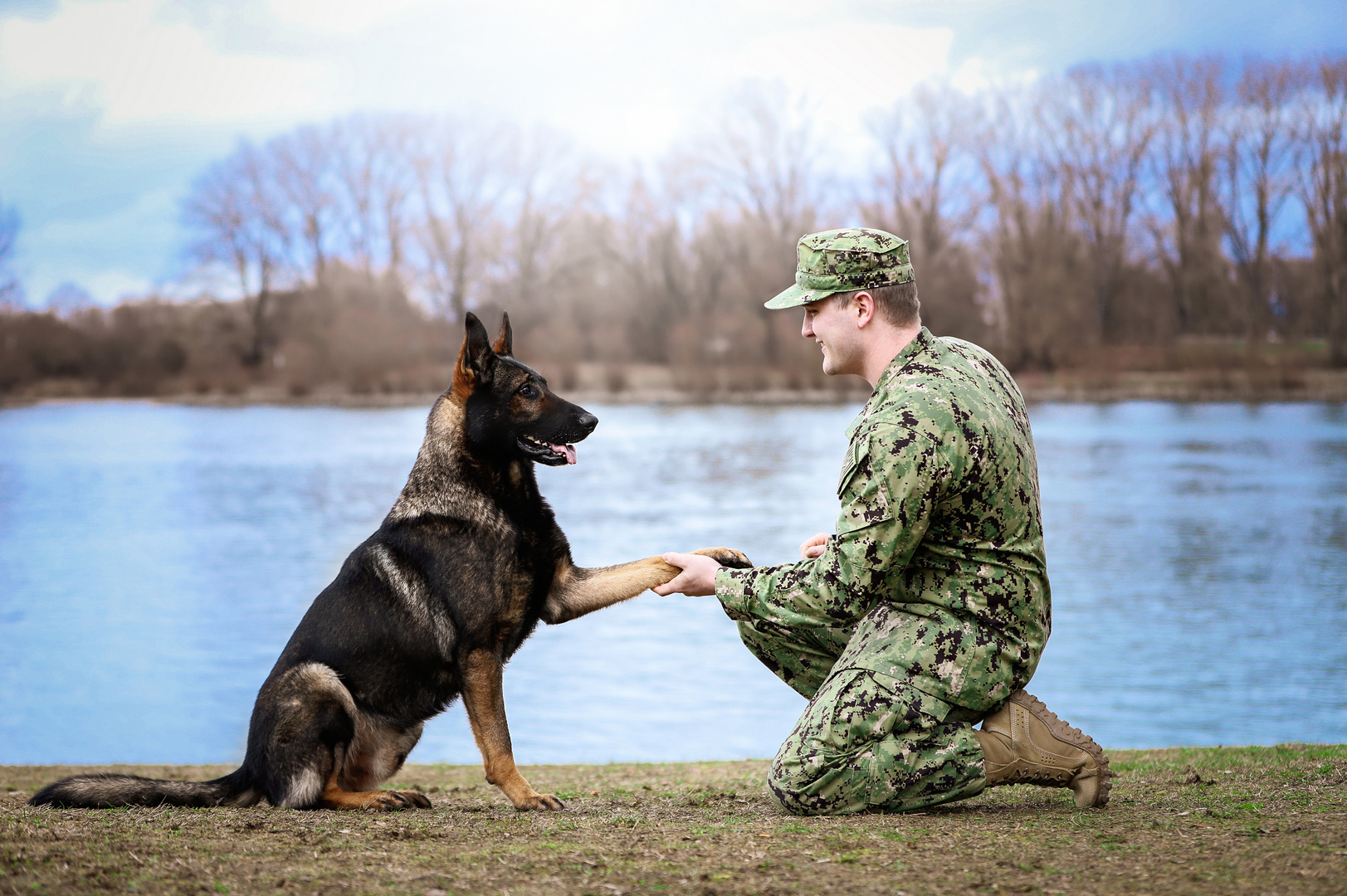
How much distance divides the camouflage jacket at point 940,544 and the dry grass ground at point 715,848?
57 centimetres

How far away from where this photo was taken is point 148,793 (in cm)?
445

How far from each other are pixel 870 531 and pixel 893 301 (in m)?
0.91

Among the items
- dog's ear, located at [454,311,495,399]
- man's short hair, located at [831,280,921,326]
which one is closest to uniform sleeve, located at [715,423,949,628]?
man's short hair, located at [831,280,921,326]

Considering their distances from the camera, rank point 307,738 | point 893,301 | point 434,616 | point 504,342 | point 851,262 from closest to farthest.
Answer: point 851,262 < point 893,301 < point 307,738 < point 434,616 < point 504,342

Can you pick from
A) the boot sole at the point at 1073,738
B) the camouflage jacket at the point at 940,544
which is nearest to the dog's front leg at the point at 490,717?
the camouflage jacket at the point at 940,544

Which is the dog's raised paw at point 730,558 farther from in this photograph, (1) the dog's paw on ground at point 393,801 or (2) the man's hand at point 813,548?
(1) the dog's paw on ground at point 393,801

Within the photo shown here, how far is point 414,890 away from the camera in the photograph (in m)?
3.04

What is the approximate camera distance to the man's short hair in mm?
4098

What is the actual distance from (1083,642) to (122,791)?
12.8 meters

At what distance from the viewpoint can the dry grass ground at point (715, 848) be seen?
306cm

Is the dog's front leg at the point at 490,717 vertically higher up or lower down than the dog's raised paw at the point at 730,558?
lower down

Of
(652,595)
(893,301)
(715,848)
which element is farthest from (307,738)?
(652,595)

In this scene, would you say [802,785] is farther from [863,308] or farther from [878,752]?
[863,308]

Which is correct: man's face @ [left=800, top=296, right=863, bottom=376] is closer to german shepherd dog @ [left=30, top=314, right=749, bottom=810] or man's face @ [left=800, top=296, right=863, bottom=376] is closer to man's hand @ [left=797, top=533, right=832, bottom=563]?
man's hand @ [left=797, top=533, right=832, bottom=563]
